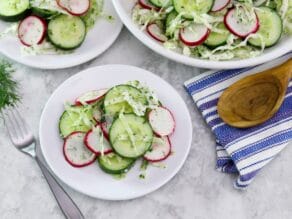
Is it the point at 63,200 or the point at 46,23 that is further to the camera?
the point at 46,23

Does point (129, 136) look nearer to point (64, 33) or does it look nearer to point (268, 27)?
point (64, 33)

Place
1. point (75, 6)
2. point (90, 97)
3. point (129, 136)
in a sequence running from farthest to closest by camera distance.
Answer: point (75, 6) → point (90, 97) → point (129, 136)

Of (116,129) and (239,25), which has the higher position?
(239,25)

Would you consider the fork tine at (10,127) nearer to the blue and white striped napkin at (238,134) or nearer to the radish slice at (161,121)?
the radish slice at (161,121)

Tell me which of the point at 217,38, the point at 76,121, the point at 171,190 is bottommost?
the point at 171,190

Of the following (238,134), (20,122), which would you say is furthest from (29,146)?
(238,134)

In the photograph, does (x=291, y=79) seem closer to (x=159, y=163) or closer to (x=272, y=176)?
(x=272, y=176)

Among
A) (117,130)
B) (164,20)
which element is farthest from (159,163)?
(164,20)
